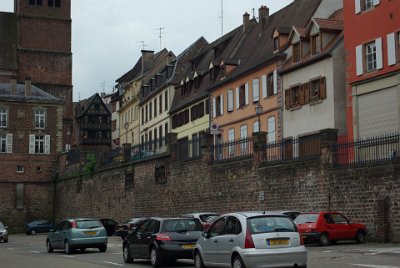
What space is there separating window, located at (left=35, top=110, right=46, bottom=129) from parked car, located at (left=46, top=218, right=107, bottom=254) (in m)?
45.6

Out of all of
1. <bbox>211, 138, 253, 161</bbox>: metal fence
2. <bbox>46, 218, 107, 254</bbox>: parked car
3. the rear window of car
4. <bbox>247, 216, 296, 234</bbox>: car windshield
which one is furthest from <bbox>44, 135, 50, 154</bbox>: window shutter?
<bbox>247, 216, 296, 234</bbox>: car windshield

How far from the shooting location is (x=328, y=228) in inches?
1073

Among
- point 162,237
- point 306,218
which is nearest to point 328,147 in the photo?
point 306,218

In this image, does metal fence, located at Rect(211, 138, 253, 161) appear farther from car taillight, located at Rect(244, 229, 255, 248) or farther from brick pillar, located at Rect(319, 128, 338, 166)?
car taillight, located at Rect(244, 229, 255, 248)

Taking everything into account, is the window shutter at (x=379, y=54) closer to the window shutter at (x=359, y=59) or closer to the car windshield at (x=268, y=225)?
the window shutter at (x=359, y=59)

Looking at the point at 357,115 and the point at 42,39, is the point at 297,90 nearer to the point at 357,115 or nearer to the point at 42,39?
the point at 357,115

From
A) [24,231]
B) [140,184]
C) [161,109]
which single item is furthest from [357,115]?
[24,231]

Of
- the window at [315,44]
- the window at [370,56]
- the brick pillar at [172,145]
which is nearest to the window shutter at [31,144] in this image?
the brick pillar at [172,145]

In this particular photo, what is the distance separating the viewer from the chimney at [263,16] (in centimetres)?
5525

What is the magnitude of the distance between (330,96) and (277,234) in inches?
952

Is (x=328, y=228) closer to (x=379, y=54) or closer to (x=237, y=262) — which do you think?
(x=237, y=262)

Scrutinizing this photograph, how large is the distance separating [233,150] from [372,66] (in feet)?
27.7

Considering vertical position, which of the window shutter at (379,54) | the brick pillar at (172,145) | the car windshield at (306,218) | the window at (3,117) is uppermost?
the window at (3,117)

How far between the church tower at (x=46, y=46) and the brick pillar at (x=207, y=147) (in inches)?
1926
